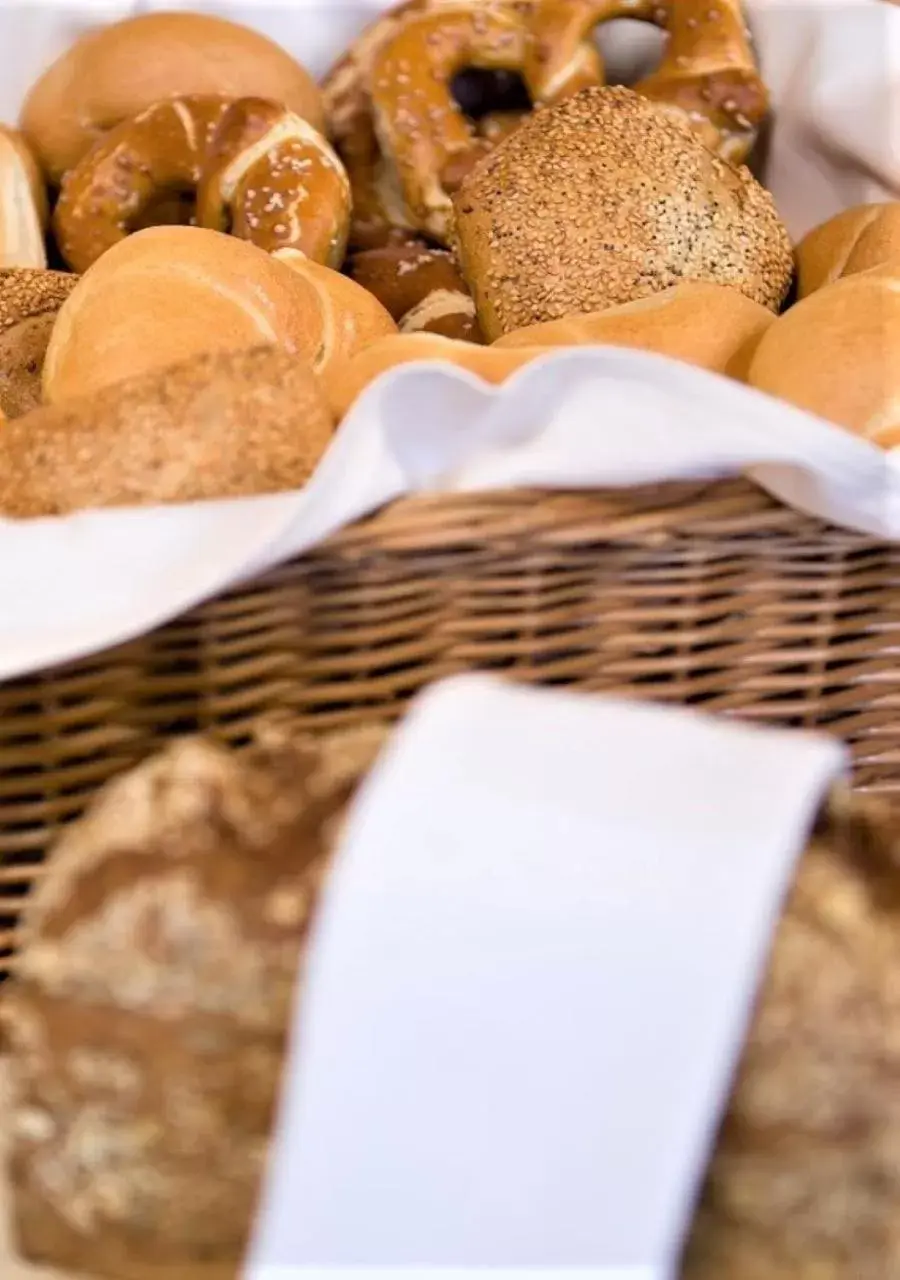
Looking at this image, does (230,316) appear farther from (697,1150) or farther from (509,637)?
(697,1150)

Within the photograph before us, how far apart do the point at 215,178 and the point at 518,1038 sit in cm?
97

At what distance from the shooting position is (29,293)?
101 cm

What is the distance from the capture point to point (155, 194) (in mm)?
1193

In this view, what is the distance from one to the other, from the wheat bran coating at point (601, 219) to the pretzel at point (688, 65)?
16 centimetres

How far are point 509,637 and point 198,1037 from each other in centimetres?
27

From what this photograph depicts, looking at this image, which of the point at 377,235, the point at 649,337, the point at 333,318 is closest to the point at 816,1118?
the point at 649,337

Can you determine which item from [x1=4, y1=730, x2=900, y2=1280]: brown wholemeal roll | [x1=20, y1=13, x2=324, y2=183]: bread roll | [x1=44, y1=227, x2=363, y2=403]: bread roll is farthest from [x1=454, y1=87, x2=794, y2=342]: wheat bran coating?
[x1=4, y1=730, x2=900, y2=1280]: brown wholemeal roll

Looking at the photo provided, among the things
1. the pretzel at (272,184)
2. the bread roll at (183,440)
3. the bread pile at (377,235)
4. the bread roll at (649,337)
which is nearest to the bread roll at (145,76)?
the bread pile at (377,235)

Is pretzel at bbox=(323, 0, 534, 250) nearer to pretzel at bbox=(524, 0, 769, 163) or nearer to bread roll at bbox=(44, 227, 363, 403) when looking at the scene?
pretzel at bbox=(524, 0, 769, 163)

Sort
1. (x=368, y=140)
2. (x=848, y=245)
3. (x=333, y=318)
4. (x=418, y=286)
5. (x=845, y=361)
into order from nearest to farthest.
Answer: (x=845, y=361), (x=333, y=318), (x=848, y=245), (x=418, y=286), (x=368, y=140)

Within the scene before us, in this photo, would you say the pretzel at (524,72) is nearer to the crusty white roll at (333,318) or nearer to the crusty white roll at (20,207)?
the crusty white roll at (333,318)

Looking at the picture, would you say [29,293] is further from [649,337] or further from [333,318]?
[649,337]

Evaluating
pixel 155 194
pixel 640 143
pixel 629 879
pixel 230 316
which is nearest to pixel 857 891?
pixel 629 879

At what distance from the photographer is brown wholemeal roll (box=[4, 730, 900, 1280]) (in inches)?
16.4
